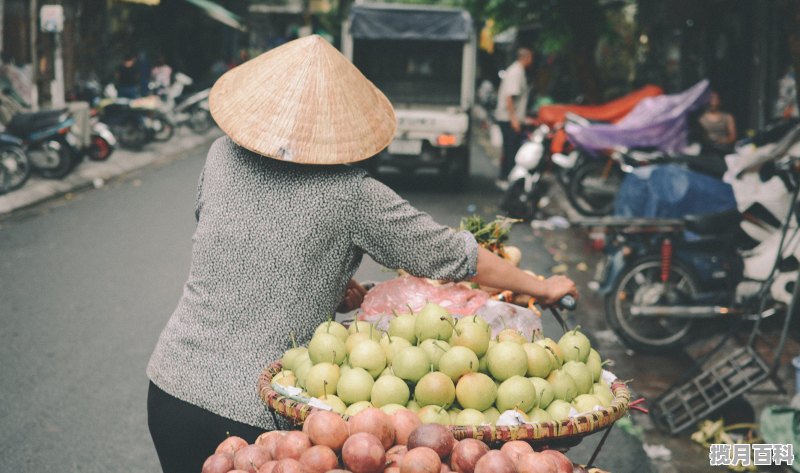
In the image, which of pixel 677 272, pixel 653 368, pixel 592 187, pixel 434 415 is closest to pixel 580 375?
pixel 434 415

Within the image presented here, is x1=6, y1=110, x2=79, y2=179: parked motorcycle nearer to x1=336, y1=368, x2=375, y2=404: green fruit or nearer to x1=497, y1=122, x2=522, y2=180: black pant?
x1=497, y1=122, x2=522, y2=180: black pant

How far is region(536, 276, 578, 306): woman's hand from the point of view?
2705 mm

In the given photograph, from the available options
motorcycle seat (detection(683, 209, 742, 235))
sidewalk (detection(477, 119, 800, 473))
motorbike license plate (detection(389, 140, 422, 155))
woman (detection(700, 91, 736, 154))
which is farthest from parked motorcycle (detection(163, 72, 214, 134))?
motorcycle seat (detection(683, 209, 742, 235))

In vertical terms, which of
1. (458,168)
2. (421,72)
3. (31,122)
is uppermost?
(421,72)

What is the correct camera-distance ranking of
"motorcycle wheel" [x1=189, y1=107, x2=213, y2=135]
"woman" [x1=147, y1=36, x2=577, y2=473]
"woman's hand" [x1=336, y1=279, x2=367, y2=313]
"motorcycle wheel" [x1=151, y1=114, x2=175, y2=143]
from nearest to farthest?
"woman" [x1=147, y1=36, x2=577, y2=473]
"woman's hand" [x1=336, y1=279, x2=367, y2=313]
"motorcycle wheel" [x1=151, y1=114, x2=175, y2=143]
"motorcycle wheel" [x1=189, y1=107, x2=213, y2=135]

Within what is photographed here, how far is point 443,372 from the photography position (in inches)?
84.0

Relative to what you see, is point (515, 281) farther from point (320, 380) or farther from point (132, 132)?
point (132, 132)

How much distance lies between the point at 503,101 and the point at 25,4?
29.6ft

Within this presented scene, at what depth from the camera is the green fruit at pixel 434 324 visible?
2260 millimetres

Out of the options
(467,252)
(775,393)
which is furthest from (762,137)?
(467,252)

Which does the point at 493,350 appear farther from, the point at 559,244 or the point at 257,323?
the point at 559,244

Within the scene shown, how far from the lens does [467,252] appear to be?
8.02ft

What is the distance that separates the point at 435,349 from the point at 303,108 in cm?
79

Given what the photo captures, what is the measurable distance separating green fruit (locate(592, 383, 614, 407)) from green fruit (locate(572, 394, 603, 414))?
27 millimetres
